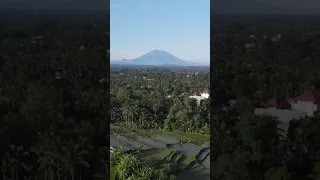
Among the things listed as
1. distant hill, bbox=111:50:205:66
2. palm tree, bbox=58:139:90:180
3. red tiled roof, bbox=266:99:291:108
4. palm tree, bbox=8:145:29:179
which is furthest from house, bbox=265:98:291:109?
palm tree, bbox=8:145:29:179

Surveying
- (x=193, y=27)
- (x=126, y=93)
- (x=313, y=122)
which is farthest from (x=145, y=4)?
(x=313, y=122)

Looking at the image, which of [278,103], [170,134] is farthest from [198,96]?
[278,103]

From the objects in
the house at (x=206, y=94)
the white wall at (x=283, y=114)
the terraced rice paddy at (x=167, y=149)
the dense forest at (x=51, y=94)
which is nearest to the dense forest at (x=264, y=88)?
the white wall at (x=283, y=114)

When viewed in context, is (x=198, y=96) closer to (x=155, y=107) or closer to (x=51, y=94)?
(x=155, y=107)

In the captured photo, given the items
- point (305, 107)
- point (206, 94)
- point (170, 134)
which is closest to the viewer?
point (305, 107)

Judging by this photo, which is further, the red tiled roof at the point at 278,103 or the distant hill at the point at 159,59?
the distant hill at the point at 159,59

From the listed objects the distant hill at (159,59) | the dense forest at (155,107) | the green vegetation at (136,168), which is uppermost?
the distant hill at (159,59)

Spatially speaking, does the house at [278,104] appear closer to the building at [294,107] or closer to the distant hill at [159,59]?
the building at [294,107]
